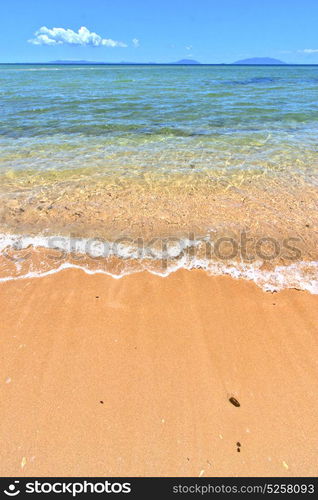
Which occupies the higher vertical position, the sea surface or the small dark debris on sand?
the sea surface

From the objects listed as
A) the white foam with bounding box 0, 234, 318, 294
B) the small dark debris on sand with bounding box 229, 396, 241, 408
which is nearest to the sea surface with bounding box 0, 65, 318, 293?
the white foam with bounding box 0, 234, 318, 294

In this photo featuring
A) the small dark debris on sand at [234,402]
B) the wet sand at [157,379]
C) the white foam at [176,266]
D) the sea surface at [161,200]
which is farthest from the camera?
the sea surface at [161,200]

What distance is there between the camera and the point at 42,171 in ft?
23.3

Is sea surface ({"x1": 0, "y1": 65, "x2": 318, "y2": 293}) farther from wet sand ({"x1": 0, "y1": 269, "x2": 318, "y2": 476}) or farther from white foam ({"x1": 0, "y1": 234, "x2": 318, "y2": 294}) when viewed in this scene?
wet sand ({"x1": 0, "y1": 269, "x2": 318, "y2": 476})

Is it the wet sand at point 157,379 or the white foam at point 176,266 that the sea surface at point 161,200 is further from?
the wet sand at point 157,379

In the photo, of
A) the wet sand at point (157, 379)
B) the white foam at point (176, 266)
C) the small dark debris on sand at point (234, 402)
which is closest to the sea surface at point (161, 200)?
the white foam at point (176, 266)

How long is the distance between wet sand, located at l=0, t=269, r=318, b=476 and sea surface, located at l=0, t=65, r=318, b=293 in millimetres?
518

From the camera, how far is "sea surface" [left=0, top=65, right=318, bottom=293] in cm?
398

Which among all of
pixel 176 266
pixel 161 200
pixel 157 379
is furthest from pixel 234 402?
pixel 161 200

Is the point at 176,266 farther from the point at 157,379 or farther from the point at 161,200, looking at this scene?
the point at 161,200

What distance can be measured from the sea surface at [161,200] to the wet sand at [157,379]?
1.70ft

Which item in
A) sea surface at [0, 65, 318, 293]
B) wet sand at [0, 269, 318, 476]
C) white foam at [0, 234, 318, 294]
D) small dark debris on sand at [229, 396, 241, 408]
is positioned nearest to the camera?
wet sand at [0, 269, 318, 476]

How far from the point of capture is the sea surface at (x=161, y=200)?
398 centimetres
